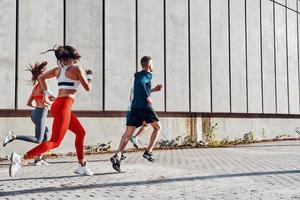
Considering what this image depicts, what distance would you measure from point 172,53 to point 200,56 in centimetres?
128

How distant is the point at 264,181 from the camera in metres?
5.67

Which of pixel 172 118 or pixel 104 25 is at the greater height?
pixel 104 25

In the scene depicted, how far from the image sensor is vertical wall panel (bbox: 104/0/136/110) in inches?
401

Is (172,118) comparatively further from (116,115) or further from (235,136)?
(235,136)

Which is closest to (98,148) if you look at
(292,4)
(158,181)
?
(158,181)

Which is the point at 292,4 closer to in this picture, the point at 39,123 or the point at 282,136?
the point at 282,136

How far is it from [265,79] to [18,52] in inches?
381

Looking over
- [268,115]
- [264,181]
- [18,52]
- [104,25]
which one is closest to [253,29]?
[268,115]

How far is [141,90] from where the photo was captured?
266 inches

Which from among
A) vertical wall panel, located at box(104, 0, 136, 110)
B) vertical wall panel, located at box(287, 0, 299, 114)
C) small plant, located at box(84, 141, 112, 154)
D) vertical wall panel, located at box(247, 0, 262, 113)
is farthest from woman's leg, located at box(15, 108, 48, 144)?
vertical wall panel, located at box(287, 0, 299, 114)

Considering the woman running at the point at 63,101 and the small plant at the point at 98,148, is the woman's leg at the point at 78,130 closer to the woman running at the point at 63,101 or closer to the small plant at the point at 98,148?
the woman running at the point at 63,101

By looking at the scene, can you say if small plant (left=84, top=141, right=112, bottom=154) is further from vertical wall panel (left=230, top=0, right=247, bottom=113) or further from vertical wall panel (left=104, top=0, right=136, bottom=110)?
vertical wall panel (left=230, top=0, right=247, bottom=113)

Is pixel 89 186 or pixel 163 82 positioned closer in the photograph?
pixel 89 186

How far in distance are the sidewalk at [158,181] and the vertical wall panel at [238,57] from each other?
648 centimetres
